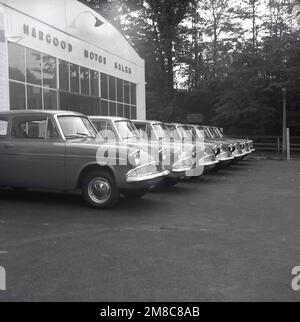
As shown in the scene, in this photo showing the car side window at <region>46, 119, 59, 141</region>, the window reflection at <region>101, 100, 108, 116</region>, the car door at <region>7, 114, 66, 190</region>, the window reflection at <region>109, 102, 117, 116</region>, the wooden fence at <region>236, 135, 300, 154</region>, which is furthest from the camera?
the wooden fence at <region>236, 135, 300, 154</region>

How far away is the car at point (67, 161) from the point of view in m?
7.96

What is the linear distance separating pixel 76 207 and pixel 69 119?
1.71m

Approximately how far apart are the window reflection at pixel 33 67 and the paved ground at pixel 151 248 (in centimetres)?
686

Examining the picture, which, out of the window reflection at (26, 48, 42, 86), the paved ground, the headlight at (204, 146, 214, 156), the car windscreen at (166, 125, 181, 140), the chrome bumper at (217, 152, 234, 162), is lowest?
the paved ground

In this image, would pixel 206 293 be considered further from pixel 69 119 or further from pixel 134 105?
pixel 134 105

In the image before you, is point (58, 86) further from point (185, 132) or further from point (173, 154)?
point (173, 154)

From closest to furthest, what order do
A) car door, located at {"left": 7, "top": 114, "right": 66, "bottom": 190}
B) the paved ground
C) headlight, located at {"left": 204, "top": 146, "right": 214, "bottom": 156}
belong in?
the paved ground, car door, located at {"left": 7, "top": 114, "right": 66, "bottom": 190}, headlight, located at {"left": 204, "top": 146, "right": 214, "bottom": 156}

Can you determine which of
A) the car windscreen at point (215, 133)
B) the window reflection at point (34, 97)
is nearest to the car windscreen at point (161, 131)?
the car windscreen at point (215, 133)

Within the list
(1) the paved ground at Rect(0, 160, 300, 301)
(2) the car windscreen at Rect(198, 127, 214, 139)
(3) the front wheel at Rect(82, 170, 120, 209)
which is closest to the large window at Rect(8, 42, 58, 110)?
(2) the car windscreen at Rect(198, 127, 214, 139)

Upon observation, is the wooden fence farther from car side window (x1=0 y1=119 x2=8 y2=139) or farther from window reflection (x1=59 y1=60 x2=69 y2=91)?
car side window (x1=0 y1=119 x2=8 y2=139)

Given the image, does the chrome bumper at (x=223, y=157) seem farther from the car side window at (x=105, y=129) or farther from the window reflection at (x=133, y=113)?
the window reflection at (x=133, y=113)

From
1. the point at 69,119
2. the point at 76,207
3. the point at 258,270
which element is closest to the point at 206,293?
the point at 258,270

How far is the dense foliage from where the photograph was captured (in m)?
27.3

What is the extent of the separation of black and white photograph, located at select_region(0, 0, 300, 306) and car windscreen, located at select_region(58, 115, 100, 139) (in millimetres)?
28
